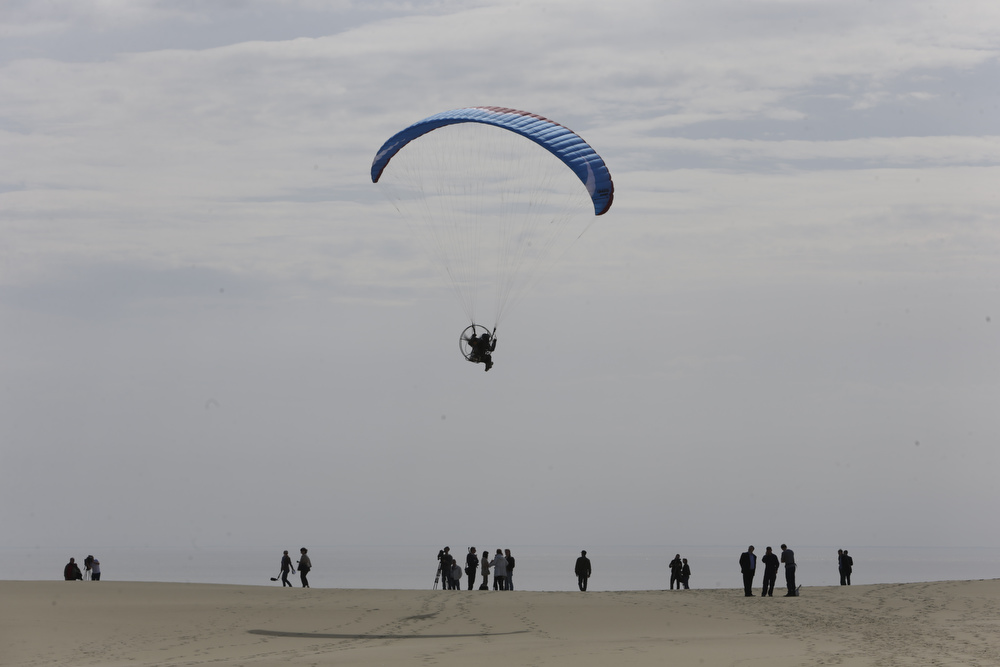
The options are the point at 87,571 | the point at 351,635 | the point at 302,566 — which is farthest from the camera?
the point at 87,571

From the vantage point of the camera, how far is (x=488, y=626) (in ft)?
60.6

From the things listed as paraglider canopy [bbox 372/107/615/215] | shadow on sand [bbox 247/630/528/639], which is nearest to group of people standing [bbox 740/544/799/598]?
shadow on sand [bbox 247/630/528/639]

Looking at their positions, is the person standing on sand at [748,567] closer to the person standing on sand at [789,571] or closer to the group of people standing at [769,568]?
the group of people standing at [769,568]

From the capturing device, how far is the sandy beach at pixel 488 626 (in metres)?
14.7

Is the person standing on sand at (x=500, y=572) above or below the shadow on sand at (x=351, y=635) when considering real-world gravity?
above

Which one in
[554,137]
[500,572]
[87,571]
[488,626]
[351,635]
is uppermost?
[554,137]

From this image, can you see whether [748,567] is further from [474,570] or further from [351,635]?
[351,635]

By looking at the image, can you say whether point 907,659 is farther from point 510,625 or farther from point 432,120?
point 432,120

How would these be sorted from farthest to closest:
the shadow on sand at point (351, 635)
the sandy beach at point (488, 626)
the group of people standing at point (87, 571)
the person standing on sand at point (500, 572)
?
the group of people standing at point (87, 571) < the person standing on sand at point (500, 572) < the shadow on sand at point (351, 635) < the sandy beach at point (488, 626)

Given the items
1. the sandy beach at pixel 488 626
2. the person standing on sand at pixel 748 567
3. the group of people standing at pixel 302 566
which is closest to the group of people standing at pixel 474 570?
the sandy beach at pixel 488 626

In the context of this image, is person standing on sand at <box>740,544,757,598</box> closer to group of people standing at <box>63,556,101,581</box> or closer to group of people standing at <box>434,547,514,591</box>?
group of people standing at <box>434,547,514,591</box>

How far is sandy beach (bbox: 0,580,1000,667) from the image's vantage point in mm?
14672

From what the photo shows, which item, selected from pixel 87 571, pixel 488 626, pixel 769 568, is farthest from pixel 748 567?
pixel 87 571

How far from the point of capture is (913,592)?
77.4 feet
